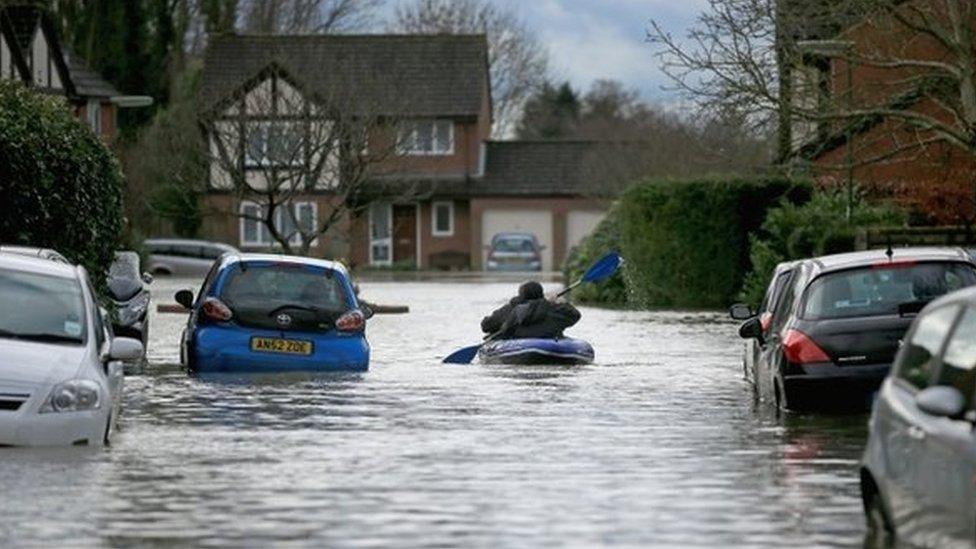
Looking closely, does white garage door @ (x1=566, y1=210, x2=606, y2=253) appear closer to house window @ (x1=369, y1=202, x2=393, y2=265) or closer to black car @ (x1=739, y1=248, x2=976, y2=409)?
house window @ (x1=369, y1=202, x2=393, y2=265)

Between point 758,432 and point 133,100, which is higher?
point 133,100

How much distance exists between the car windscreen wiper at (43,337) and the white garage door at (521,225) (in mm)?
76111

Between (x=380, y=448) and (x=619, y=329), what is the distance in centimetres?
2450

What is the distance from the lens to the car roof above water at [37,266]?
18625mm

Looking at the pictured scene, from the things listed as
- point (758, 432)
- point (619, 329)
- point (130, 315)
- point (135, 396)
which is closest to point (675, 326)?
point (619, 329)

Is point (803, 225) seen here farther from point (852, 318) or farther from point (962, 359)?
point (962, 359)

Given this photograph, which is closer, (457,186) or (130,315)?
(130,315)

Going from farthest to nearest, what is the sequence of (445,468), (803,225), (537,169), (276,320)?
(537,169) < (803,225) < (276,320) < (445,468)

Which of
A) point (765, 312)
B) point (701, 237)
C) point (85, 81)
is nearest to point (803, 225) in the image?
point (701, 237)

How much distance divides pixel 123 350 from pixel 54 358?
97 centimetres

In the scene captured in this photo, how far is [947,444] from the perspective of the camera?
11172mm

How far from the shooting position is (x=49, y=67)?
71938 millimetres

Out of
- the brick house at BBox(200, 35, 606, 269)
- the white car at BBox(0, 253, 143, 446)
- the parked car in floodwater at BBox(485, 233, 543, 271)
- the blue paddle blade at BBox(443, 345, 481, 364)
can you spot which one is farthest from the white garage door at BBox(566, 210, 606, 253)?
the white car at BBox(0, 253, 143, 446)

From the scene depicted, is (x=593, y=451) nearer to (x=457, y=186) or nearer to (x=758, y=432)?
(x=758, y=432)
